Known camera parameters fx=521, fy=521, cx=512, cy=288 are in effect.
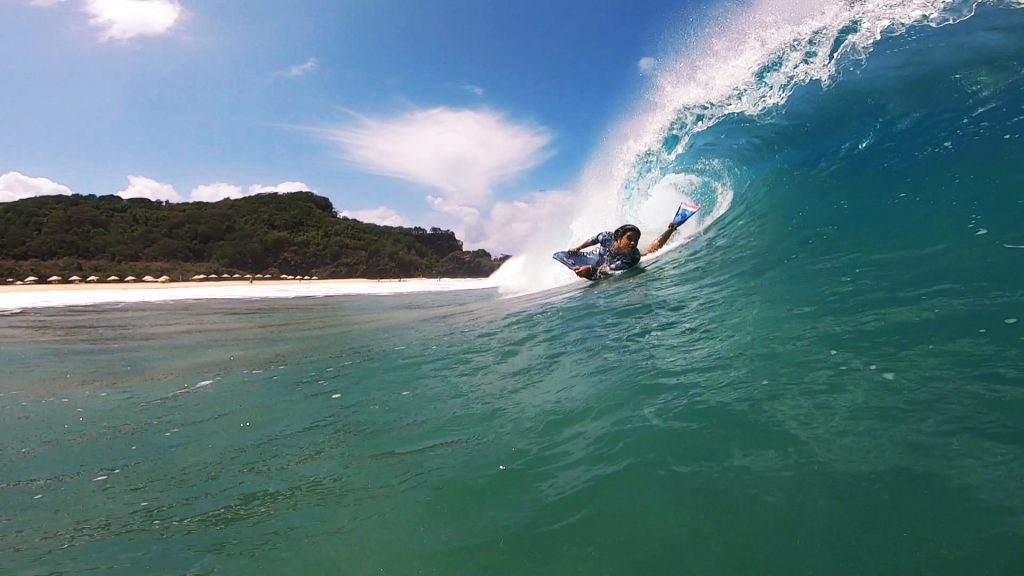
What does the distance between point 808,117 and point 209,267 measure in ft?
168

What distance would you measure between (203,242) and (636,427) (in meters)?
63.9

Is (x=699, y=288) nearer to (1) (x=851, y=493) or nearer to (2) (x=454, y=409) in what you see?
(2) (x=454, y=409)

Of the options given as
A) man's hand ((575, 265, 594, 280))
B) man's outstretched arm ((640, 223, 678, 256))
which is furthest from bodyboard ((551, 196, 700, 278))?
man's hand ((575, 265, 594, 280))

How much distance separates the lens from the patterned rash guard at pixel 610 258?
1410 cm

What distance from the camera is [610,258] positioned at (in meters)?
14.4

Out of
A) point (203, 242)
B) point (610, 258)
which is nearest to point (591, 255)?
point (610, 258)

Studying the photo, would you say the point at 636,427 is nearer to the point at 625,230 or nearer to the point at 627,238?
→ the point at 627,238

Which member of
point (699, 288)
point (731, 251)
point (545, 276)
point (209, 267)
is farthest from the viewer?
point (209, 267)

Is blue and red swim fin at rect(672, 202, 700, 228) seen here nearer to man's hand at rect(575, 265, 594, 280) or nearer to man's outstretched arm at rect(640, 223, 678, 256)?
man's outstretched arm at rect(640, 223, 678, 256)

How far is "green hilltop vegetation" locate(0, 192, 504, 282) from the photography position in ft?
152

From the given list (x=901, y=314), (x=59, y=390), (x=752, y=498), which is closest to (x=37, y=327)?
(x=59, y=390)

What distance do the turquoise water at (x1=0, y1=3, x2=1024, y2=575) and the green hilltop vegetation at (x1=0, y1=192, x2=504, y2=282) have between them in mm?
45950

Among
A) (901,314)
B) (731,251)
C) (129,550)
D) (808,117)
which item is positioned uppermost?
(808,117)

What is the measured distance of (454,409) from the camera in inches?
205
